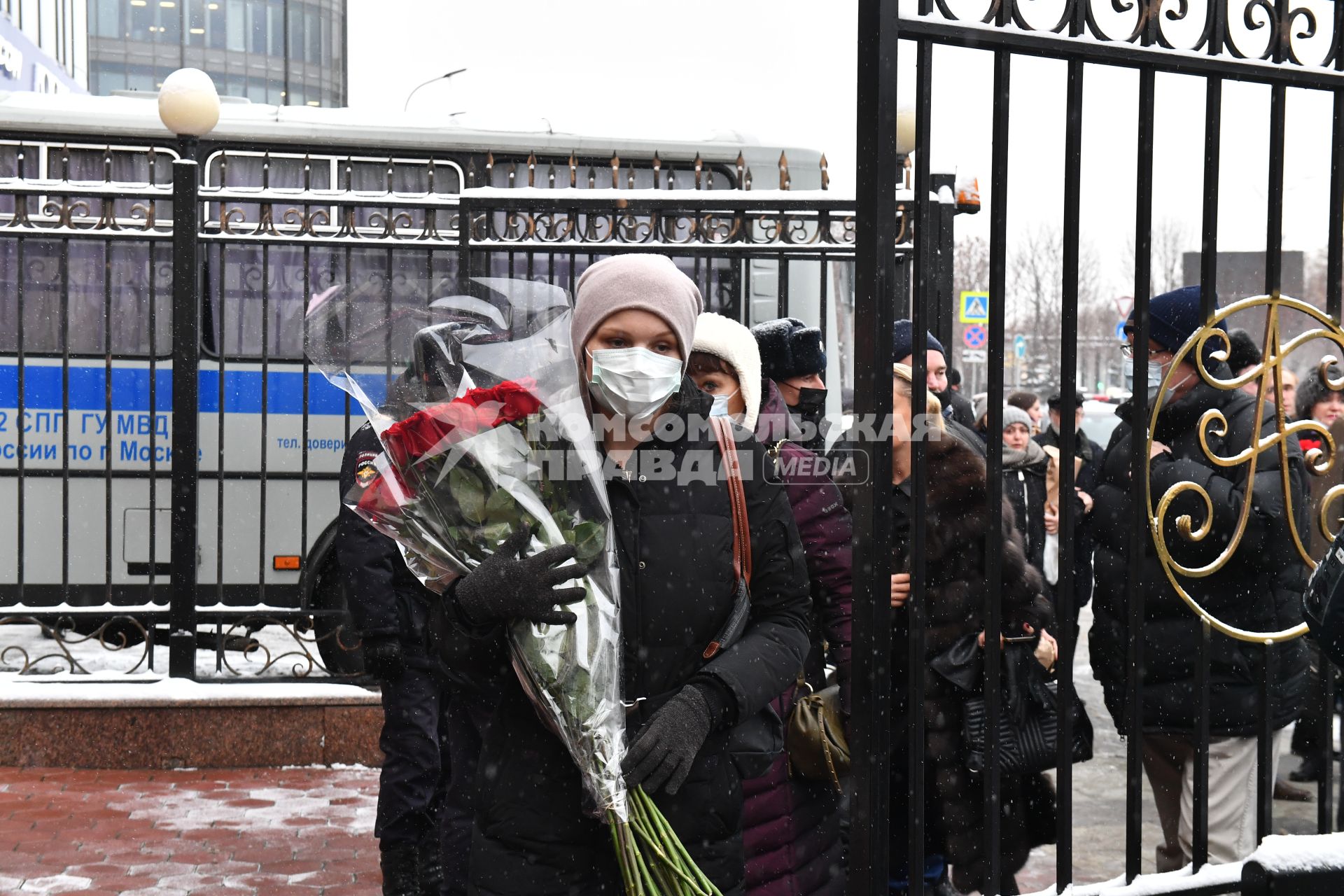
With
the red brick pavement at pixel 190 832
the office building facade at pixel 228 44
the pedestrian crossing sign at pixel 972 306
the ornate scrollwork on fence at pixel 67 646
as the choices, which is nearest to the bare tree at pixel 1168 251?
the red brick pavement at pixel 190 832

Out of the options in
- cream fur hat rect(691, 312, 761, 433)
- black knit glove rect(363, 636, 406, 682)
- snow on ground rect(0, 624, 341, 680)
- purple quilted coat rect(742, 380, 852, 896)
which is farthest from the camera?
snow on ground rect(0, 624, 341, 680)

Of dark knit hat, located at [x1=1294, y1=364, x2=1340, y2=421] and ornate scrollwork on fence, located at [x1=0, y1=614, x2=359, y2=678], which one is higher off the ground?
dark knit hat, located at [x1=1294, y1=364, x2=1340, y2=421]

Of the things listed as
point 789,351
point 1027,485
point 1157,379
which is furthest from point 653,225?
point 1157,379

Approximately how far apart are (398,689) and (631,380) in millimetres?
2437

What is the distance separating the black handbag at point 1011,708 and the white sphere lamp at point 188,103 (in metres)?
4.68

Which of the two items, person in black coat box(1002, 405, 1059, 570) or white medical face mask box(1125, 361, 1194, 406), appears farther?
person in black coat box(1002, 405, 1059, 570)

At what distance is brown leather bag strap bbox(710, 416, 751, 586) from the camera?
2.65m

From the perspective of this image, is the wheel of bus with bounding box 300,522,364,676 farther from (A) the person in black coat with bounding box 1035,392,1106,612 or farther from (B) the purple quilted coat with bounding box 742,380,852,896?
(B) the purple quilted coat with bounding box 742,380,852,896

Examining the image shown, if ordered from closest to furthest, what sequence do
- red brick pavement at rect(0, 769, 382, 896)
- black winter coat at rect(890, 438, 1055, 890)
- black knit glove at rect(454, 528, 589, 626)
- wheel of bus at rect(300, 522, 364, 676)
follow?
black knit glove at rect(454, 528, 589, 626) → black winter coat at rect(890, 438, 1055, 890) → red brick pavement at rect(0, 769, 382, 896) → wheel of bus at rect(300, 522, 364, 676)

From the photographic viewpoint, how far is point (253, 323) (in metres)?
8.41

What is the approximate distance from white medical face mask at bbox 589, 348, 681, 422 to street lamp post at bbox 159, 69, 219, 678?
4480mm

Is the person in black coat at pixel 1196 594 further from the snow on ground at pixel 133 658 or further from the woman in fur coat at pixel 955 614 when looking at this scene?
the snow on ground at pixel 133 658

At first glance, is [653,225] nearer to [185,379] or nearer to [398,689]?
[185,379]

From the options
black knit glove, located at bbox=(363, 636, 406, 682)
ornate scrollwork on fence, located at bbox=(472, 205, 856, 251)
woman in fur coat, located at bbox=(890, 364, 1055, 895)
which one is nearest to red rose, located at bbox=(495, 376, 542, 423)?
woman in fur coat, located at bbox=(890, 364, 1055, 895)
